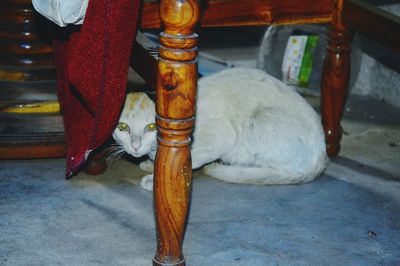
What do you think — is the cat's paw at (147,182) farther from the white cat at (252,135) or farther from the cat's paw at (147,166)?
the cat's paw at (147,166)

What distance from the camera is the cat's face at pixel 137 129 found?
2.09m

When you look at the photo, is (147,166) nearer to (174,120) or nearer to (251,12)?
(251,12)

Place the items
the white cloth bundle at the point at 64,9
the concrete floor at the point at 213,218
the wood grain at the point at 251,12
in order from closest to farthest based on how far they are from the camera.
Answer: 1. the white cloth bundle at the point at 64,9
2. the concrete floor at the point at 213,218
3. the wood grain at the point at 251,12

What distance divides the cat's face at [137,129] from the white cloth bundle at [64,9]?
573mm

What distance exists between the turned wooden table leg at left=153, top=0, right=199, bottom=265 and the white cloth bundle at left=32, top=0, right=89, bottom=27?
24 centimetres

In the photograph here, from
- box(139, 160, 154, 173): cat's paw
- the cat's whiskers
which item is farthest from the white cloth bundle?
box(139, 160, 154, 173): cat's paw

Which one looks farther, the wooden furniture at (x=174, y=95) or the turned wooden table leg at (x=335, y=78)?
the turned wooden table leg at (x=335, y=78)

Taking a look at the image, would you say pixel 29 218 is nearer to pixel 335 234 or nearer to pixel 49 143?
pixel 49 143

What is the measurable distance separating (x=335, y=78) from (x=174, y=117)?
1.09 m

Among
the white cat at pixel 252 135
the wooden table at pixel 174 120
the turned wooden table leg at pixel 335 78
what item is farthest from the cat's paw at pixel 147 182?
the turned wooden table leg at pixel 335 78

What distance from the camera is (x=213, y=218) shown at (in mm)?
1965

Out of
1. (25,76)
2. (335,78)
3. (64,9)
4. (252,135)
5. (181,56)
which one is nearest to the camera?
(181,56)

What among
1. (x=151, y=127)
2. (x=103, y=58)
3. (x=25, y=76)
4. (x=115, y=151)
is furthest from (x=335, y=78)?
(x=25, y=76)

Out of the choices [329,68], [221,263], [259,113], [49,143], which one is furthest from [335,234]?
[49,143]
